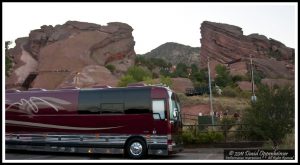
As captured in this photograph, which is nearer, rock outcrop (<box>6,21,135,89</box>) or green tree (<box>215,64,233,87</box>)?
rock outcrop (<box>6,21,135,89</box>)

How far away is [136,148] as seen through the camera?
17.2 m

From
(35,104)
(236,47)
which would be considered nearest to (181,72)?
(236,47)

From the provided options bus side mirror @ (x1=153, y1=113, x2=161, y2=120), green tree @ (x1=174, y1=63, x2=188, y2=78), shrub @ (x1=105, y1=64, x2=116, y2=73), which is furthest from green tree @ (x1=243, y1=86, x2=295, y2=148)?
green tree @ (x1=174, y1=63, x2=188, y2=78)

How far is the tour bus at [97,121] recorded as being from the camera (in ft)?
55.8

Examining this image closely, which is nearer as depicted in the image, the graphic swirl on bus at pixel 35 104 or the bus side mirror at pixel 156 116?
the bus side mirror at pixel 156 116

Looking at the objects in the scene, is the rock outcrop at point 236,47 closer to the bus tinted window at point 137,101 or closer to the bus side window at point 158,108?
the bus tinted window at point 137,101

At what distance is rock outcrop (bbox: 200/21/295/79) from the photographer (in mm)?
91062

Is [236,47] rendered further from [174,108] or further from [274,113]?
[174,108]

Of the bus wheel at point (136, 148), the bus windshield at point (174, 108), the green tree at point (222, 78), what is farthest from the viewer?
the green tree at point (222, 78)

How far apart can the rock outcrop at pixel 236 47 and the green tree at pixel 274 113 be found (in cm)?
6779

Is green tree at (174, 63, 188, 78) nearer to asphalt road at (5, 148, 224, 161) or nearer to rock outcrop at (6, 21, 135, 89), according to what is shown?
rock outcrop at (6, 21, 135, 89)

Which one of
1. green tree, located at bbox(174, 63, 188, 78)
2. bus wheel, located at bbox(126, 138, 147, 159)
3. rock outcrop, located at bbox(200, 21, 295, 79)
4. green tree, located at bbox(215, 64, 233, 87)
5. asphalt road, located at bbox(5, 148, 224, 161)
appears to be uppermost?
rock outcrop, located at bbox(200, 21, 295, 79)

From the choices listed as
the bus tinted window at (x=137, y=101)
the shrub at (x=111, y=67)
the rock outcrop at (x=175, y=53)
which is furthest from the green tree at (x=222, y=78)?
the rock outcrop at (x=175, y=53)

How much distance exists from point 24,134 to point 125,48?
61494 millimetres
